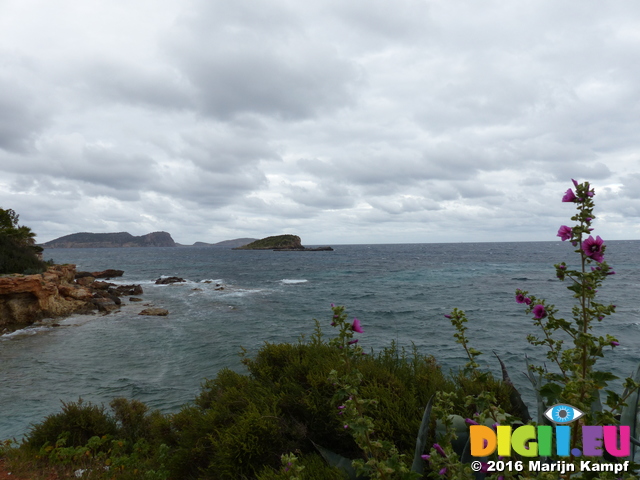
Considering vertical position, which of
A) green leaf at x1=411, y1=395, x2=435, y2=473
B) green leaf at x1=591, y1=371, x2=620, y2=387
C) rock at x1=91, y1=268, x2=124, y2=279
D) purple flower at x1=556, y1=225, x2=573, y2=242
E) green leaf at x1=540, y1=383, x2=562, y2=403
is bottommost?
rock at x1=91, y1=268, x2=124, y2=279

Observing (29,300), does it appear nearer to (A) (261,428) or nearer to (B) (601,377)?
(A) (261,428)

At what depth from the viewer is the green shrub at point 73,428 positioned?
6.70m

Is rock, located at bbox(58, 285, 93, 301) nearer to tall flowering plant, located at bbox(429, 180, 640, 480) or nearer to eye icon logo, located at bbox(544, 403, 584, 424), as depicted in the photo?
A: tall flowering plant, located at bbox(429, 180, 640, 480)

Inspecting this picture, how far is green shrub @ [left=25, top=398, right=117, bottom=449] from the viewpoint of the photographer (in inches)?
264

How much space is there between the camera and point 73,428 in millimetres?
7031

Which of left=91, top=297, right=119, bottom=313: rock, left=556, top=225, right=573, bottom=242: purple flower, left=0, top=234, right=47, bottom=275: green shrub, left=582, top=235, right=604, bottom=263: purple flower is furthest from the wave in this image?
left=582, top=235, right=604, bottom=263: purple flower

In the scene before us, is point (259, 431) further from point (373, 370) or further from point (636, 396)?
point (636, 396)

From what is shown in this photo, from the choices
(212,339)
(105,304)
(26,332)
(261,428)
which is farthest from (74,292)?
(261,428)

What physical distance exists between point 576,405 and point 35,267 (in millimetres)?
32169

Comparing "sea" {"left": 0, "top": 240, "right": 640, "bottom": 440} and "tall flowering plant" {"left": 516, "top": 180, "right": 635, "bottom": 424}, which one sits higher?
"tall flowering plant" {"left": 516, "top": 180, "right": 635, "bottom": 424}

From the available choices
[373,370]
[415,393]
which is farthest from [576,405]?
[373,370]

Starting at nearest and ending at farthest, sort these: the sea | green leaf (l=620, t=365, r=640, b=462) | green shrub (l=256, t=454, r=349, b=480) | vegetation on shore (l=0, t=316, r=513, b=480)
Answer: green leaf (l=620, t=365, r=640, b=462), green shrub (l=256, t=454, r=349, b=480), vegetation on shore (l=0, t=316, r=513, b=480), the sea

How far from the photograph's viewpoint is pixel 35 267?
81.7 feet

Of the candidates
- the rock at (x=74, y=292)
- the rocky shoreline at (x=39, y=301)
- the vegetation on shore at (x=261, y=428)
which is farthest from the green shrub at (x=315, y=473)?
the rock at (x=74, y=292)
